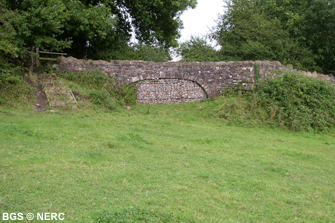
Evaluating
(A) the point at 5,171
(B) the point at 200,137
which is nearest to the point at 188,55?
(B) the point at 200,137

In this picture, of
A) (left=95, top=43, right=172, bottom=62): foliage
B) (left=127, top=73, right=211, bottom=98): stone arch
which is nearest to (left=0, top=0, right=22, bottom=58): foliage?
(left=127, top=73, right=211, bottom=98): stone arch

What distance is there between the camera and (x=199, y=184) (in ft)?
16.6

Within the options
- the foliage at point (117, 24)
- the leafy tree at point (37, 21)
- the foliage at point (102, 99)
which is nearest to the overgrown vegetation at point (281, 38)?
the foliage at point (117, 24)

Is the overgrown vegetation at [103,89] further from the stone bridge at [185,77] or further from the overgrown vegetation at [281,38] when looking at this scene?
the overgrown vegetation at [281,38]

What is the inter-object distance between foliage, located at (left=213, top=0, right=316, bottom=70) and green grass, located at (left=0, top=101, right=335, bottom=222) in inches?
366

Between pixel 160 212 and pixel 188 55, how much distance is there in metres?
15.4

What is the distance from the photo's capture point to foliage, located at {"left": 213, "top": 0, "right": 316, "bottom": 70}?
17.9 m

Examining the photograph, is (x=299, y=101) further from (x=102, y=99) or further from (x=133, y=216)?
(x=133, y=216)

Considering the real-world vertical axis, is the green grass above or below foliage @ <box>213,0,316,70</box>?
below

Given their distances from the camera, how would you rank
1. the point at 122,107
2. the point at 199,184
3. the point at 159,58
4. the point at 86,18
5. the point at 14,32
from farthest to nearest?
the point at 159,58 < the point at 86,18 < the point at 122,107 < the point at 14,32 < the point at 199,184

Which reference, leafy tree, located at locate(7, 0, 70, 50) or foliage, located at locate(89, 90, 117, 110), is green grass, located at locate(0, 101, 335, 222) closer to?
foliage, located at locate(89, 90, 117, 110)

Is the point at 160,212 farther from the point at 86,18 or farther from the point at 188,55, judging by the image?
the point at 188,55

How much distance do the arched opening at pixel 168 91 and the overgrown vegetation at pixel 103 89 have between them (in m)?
0.52

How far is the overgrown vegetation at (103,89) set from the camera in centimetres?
1195
